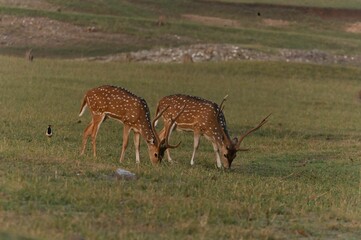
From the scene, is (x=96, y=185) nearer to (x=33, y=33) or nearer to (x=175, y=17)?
(x=33, y=33)

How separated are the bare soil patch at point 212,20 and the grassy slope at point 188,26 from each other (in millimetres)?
500

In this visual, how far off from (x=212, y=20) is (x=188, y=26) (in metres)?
6.79

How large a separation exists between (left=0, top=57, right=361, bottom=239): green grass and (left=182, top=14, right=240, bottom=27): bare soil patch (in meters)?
25.6

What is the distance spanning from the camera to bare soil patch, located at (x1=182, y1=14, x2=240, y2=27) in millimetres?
54656

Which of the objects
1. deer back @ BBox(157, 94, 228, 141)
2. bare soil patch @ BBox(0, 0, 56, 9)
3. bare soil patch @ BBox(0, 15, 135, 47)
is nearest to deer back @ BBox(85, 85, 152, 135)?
deer back @ BBox(157, 94, 228, 141)

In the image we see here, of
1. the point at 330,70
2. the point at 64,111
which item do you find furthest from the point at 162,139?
the point at 330,70

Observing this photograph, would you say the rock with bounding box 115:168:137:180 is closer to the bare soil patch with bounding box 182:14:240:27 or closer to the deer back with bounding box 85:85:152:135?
the deer back with bounding box 85:85:152:135

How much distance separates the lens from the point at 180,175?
12.7m

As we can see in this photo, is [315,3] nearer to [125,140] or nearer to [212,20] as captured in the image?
[212,20]

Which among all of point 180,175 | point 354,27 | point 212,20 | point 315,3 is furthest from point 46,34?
point 180,175

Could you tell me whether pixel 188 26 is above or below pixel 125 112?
below

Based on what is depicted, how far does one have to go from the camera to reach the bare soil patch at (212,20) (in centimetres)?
5466

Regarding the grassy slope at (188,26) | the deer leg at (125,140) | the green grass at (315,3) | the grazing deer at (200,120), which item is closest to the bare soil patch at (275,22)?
the grassy slope at (188,26)

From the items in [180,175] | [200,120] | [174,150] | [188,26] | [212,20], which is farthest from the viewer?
[212,20]
